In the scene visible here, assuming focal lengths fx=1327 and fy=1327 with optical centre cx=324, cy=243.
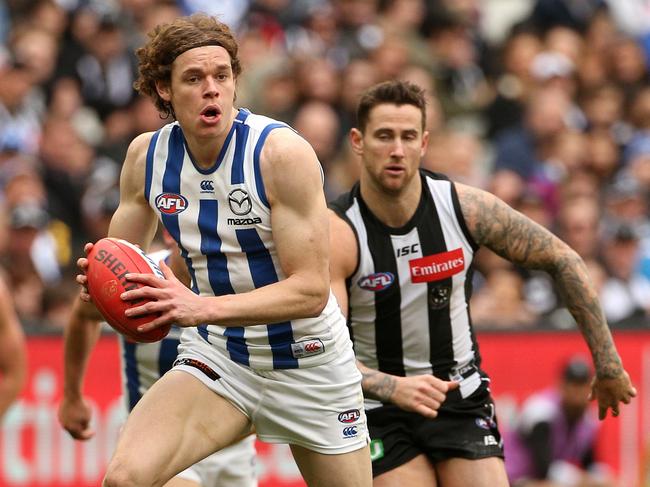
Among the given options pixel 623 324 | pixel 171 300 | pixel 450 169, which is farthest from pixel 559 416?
pixel 171 300

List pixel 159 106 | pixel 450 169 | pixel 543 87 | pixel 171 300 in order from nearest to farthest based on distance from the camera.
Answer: pixel 171 300, pixel 159 106, pixel 450 169, pixel 543 87

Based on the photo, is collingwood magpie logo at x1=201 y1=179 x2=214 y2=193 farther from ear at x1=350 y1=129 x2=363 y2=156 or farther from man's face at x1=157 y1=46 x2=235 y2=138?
ear at x1=350 y1=129 x2=363 y2=156

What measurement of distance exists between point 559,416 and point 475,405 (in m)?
3.39

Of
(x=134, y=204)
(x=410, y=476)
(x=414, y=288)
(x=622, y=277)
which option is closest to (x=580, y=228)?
(x=622, y=277)

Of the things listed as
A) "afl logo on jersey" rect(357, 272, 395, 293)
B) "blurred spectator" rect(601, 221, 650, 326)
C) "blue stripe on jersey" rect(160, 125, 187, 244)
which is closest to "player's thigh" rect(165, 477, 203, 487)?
"afl logo on jersey" rect(357, 272, 395, 293)

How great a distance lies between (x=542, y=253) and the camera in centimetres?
621

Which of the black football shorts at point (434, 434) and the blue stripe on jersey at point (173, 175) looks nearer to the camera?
the blue stripe on jersey at point (173, 175)

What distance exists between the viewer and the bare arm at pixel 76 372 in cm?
650

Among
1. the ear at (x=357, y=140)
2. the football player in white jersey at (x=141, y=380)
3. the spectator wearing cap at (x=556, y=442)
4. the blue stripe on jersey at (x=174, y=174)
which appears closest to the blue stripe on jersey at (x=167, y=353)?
the football player in white jersey at (x=141, y=380)

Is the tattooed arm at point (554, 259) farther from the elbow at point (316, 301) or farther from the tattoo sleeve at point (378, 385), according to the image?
the elbow at point (316, 301)

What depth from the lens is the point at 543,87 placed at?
44.4ft

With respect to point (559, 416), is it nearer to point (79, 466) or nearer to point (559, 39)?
point (79, 466)

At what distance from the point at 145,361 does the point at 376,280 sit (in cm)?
143

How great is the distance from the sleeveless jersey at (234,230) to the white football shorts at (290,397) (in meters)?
0.05
